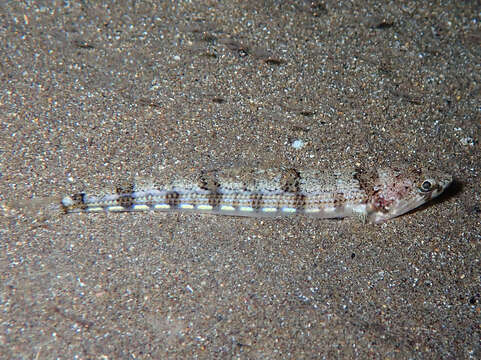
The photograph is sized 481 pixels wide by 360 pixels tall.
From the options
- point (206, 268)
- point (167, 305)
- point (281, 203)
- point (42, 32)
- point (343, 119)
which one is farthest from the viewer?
point (42, 32)

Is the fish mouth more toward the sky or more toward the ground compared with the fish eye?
more toward the ground

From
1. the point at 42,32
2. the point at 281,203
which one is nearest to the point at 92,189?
the point at 281,203

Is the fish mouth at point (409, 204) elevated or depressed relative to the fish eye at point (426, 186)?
depressed

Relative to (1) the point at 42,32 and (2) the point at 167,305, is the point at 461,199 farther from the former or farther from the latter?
(1) the point at 42,32

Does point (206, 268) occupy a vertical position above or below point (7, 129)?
below

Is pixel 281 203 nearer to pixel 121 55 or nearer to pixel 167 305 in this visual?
pixel 167 305

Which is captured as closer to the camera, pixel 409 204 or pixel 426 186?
pixel 426 186

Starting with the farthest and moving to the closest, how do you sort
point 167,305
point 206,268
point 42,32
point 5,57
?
point 42,32, point 5,57, point 206,268, point 167,305

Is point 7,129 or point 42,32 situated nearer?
point 7,129

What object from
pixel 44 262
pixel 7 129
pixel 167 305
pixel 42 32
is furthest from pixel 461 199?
pixel 42 32

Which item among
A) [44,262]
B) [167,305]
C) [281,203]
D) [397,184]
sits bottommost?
[167,305]

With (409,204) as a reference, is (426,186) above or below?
above
